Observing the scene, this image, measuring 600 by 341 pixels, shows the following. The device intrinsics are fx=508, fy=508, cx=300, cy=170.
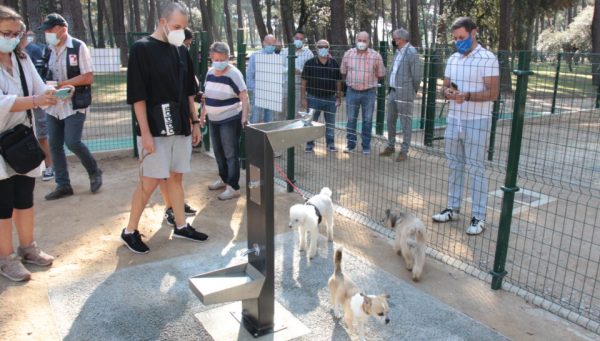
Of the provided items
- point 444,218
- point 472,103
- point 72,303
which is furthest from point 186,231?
point 472,103

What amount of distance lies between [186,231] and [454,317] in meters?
2.54

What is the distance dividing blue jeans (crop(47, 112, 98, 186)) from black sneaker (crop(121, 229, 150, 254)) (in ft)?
6.27

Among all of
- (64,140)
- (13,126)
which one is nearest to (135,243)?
(13,126)

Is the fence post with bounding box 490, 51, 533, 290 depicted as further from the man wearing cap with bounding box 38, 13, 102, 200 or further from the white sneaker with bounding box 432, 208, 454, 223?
the man wearing cap with bounding box 38, 13, 102, 200

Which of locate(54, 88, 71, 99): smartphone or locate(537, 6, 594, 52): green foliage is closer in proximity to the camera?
locate(54, 88, 71, 99): smartphone

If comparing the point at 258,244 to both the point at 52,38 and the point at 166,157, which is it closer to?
the point at 166,157

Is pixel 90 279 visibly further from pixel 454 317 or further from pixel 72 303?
pixel 454 317

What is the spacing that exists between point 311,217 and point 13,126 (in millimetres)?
2399

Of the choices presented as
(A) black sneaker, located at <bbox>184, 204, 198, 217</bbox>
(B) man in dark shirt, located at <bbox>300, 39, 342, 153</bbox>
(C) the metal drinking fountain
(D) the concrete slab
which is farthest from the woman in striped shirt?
(C) the metal drinking fountain

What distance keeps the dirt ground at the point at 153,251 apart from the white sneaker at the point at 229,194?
99 millimetres

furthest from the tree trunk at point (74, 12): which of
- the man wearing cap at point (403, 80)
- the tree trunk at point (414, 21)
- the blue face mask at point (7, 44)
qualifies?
the tree trunk at point (414, 21)

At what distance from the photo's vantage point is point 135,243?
14.9ft

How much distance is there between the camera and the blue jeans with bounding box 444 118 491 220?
489cm

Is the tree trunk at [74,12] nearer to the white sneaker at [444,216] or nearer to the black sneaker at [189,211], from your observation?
the black sneaker at [189,211]
